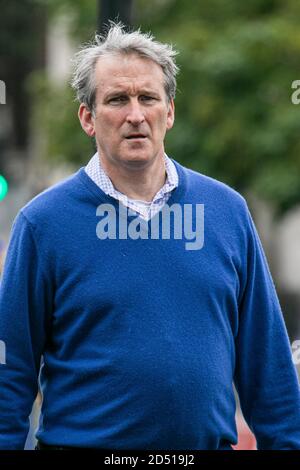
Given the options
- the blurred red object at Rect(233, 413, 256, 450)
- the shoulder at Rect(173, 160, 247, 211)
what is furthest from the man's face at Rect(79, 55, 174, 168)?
the blurred red object at Rect(233, 413, 256, 450)

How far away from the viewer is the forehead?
3.54 m

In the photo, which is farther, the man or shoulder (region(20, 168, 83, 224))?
shoulder (region(20, 168, 83, 224))

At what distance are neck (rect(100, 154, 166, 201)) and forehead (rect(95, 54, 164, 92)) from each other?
0.75 ft

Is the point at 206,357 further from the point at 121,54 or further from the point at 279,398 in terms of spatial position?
the point at 121,54

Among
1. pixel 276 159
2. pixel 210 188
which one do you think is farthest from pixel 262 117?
pixel 210 188

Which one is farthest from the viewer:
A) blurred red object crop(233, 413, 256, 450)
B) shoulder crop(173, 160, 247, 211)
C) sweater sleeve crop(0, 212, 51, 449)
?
blurred red object crop(233, 413, 256, 450)

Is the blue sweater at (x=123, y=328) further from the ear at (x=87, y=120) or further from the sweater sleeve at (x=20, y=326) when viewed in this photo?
the ear at (x=87, y=120)

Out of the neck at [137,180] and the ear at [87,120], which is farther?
the ear at [87,120]

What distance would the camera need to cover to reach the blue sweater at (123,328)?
11.1 feet

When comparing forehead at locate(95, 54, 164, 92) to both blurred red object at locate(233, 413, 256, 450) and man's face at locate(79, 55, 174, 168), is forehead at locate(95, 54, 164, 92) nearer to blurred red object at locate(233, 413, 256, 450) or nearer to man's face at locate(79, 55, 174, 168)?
man's face at locate(79, 55, 174, 168)

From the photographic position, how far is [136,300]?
3.40 metres

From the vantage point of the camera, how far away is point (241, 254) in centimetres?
363

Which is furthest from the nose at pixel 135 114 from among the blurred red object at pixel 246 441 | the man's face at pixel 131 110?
the blurred red object at pixel 246 441

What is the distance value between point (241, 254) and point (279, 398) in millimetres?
450
